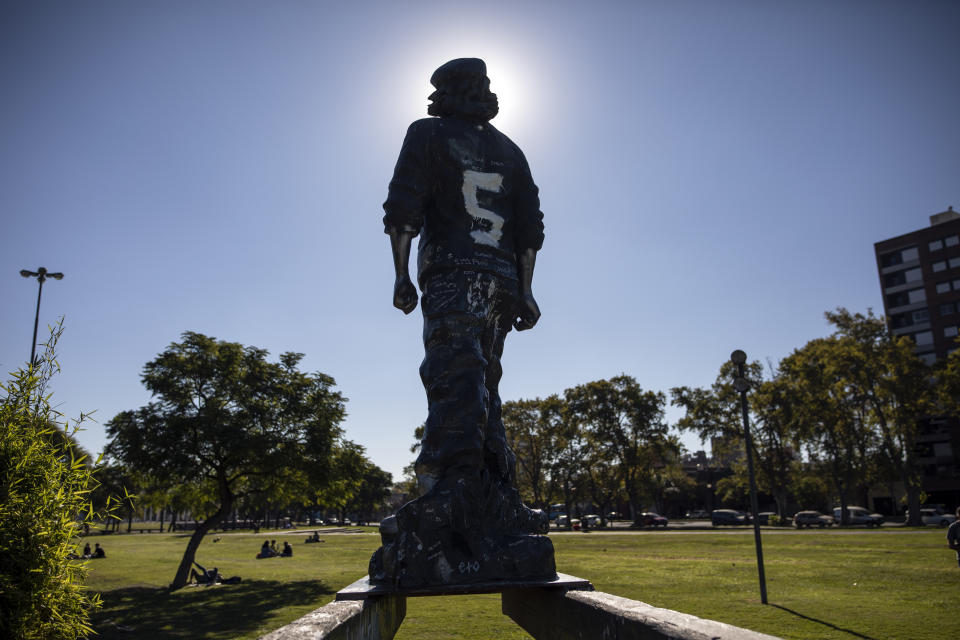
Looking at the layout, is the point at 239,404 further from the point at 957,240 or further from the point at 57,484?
the point at 957,240

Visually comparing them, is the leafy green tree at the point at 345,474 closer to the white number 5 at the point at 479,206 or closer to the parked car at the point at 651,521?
the white number 5 at the point at 479,206

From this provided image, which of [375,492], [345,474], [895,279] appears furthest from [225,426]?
[375,492]

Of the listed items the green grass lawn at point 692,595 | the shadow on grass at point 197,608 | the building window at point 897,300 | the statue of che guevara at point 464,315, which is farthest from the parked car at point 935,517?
the statue of che guevara at point 464,315

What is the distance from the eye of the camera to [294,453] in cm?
1891

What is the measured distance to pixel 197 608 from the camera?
13.2 m

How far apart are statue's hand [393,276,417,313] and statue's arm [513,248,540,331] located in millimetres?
783

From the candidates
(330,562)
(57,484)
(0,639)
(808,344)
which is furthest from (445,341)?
(808,344)

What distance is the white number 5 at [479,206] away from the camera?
151 inches

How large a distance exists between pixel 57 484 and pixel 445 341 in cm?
205

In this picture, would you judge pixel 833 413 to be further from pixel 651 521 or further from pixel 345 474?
pixel 345 474

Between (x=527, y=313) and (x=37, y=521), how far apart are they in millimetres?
2933

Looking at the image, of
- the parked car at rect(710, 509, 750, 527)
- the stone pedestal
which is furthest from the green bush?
the parked car at rect(710, 509, 750, 527)

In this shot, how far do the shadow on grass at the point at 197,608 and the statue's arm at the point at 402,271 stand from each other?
8.52m

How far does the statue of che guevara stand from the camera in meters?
2.91
